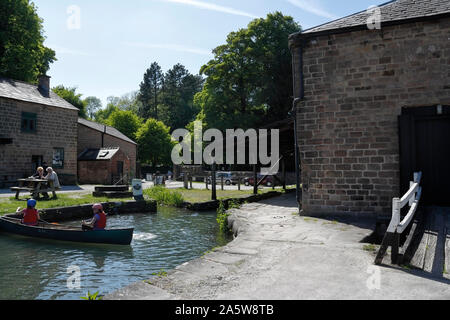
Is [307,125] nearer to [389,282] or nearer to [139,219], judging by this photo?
[389,282]

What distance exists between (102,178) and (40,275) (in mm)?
21008

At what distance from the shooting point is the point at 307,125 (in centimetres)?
916

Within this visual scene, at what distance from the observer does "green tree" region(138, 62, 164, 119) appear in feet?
201

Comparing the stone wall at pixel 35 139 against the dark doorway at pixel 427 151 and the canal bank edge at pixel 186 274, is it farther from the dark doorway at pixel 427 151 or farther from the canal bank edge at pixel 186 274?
the dark doorway at pixel 427 151

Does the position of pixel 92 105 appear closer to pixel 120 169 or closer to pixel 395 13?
pixel 120 169

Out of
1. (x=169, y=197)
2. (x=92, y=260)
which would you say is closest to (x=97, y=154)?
(x=169, y=197)

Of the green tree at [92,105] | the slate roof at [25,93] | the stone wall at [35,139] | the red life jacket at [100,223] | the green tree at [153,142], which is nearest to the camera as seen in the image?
the red life jacket at [100,223]

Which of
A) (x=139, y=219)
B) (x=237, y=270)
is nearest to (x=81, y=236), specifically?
(x=139, y=219)

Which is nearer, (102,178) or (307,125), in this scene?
(307,125)

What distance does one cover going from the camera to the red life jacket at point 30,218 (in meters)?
9.02

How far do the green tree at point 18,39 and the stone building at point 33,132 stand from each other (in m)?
5.12

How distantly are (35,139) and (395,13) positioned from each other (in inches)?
842

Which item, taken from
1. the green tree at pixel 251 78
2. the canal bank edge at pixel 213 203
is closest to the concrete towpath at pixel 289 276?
the canal bank edge at pixel 213 203
